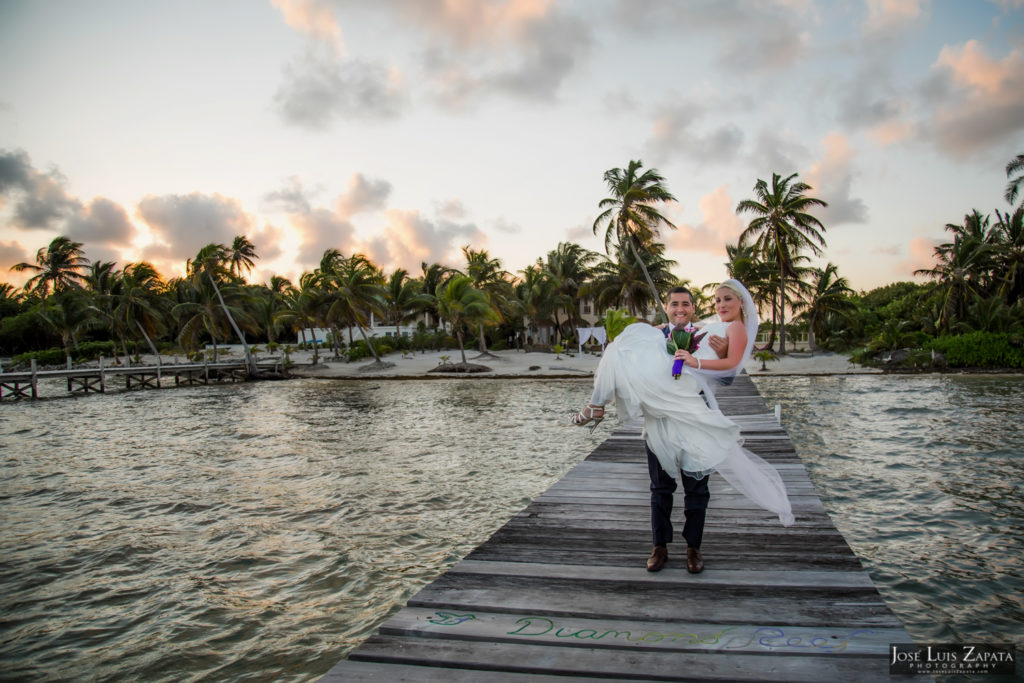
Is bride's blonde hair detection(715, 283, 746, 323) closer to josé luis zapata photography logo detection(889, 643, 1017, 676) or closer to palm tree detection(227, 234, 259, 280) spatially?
josé luis zapata photography logo detection(889, 643, 1017, 676)

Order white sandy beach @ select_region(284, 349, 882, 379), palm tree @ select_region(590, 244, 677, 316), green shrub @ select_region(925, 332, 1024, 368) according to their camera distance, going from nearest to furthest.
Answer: green shrub @ select_region(925, 332, 1024, 368)
white sandy beach @ select_region(284, 349, 882, 379)
palm tree @ select_region(590, 244, 677, 316)

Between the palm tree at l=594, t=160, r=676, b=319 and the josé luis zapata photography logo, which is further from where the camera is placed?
the palm tree at l=594, t=160, r=676, b=319

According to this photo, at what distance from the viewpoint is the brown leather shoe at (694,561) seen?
380 centimetres

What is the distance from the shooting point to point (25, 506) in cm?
1009

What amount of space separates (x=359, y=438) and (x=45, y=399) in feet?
81.1

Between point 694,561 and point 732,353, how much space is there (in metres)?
1.39

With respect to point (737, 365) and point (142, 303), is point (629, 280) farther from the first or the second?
point (737, 365)

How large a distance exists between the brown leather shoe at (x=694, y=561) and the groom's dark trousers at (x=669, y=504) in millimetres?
43

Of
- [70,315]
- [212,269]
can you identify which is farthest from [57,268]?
[212,269]

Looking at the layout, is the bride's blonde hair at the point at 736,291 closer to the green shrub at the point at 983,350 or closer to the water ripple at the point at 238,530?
the water ripple at the point at 238,530

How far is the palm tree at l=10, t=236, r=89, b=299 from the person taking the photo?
5069 cm

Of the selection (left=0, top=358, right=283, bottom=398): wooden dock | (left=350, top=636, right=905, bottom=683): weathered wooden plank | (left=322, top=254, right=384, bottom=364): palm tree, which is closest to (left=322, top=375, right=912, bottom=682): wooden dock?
(left=350, top=636, right=905, bottom=683): weathered wooden plank

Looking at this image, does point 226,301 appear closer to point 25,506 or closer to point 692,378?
point 25,506

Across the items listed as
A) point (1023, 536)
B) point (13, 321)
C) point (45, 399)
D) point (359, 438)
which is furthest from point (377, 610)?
point (13, 321)
